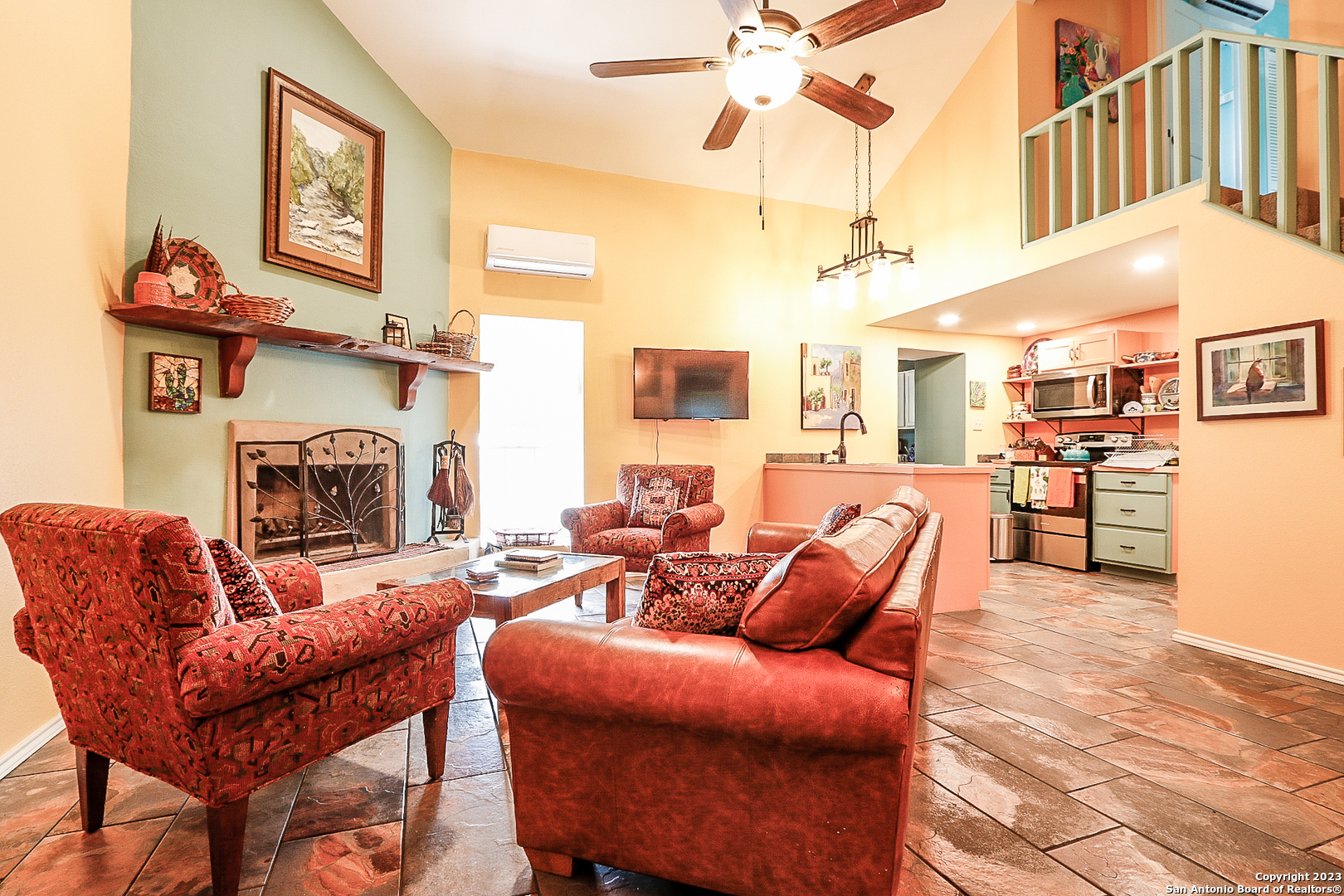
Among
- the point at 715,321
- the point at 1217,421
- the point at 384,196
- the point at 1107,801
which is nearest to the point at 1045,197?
the point at 1217,421

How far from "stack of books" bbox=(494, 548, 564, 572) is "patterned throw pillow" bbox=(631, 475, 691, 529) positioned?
1.74 m

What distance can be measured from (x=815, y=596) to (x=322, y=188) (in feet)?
12.6

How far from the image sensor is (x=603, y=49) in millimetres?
4363

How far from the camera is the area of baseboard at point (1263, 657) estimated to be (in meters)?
2.83

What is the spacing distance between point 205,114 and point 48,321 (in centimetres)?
143

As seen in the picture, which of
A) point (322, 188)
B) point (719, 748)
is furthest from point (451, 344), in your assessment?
point (719, 748)

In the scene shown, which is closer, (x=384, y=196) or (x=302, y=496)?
(x=302, y=496)

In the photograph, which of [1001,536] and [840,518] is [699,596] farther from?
[1001,536]

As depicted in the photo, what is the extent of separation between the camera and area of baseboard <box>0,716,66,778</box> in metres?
2.00

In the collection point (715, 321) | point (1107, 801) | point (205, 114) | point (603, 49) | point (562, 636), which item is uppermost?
point (603, 49)

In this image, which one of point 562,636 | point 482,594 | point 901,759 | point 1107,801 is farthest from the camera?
point 482,594

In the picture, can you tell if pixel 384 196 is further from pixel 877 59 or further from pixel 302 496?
pixel 877 59

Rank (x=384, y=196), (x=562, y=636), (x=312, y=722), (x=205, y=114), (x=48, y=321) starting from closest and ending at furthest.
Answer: (x=562, y=636)
(x=312, y=722)
(x=48, y=321)
(x=205, y=114)
(x=384, y=196)

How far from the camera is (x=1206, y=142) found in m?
3.19
